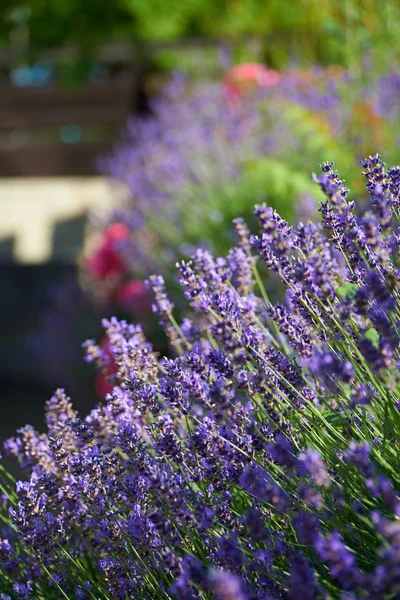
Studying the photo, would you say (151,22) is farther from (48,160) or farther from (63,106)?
(48,160)

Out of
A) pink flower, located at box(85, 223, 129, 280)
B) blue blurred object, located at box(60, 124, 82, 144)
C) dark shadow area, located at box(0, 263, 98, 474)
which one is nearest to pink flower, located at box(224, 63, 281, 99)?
pink flower, located at box(85, 223, 129, 280)

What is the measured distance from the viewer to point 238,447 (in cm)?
133

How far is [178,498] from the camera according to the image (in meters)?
1.24

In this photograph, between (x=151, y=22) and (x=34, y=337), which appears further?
(x=151, y=22)

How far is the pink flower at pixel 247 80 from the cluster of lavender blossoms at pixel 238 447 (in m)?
5.29

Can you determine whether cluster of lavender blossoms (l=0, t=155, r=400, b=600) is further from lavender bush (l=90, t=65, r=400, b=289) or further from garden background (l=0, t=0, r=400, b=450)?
garden background (l=0, t=0, r=400, b=450)

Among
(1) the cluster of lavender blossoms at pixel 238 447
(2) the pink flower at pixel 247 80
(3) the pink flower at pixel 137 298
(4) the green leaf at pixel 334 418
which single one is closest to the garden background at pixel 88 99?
(3) the pink flower at pixel 137 298

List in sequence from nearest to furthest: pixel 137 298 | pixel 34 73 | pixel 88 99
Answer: pixel 137 298, pixel 88 99, pixel 34 73

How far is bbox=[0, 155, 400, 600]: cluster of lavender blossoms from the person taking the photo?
3.97 ft

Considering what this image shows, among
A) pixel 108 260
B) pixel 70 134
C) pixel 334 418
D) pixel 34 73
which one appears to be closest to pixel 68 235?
pixel 70 134

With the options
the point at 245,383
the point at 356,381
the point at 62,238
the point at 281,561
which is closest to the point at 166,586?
the point at 281,561

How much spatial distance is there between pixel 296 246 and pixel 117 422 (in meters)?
0.49

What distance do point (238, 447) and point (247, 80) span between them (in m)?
5.80

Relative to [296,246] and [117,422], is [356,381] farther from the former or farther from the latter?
[117,422]
